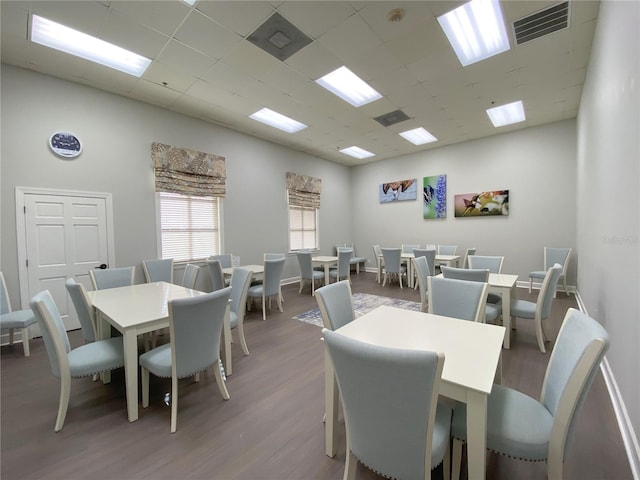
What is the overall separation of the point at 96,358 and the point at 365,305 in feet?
11.4

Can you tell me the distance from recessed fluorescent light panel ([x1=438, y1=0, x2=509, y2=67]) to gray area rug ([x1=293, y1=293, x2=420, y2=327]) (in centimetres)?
345

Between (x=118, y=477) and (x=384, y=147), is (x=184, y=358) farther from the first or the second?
(x=384, y=147)

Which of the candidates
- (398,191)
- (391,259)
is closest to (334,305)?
(391,259)

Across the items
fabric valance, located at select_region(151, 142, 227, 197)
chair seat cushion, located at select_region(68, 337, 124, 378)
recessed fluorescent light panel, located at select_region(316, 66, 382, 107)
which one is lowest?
chair seat cushion, located at select_region(68, 337, 124, 378)

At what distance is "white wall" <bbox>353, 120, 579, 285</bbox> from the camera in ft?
17.1

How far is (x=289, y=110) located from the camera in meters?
4.44

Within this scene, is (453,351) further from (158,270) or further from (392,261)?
(392,261)

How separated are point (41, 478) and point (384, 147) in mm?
6960

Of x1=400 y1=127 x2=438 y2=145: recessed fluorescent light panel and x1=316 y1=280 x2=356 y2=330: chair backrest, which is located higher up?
x1=400 y1=127 x2=438 y2=145: recessed fluorescent light panel

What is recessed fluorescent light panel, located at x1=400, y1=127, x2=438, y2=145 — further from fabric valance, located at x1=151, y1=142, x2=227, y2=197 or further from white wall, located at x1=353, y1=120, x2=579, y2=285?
fabric valance, located at x1=151, y1=142, x2=227, y2=197

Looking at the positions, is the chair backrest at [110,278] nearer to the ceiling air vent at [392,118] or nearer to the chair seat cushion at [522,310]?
the chair seat cushion at [522,310]

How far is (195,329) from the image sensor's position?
5.82ft

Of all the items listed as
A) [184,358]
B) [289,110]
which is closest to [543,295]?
[184,358]

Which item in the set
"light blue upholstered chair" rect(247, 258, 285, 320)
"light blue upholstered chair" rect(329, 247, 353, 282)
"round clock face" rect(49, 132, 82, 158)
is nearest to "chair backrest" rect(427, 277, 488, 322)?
"light blue upholstered chair" rect(247, 258, 285, 320)
